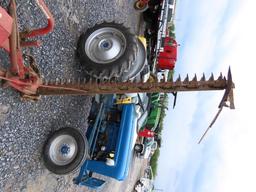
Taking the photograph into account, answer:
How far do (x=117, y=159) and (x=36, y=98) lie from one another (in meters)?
1.59

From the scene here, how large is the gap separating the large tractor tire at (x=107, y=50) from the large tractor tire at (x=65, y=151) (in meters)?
0.91

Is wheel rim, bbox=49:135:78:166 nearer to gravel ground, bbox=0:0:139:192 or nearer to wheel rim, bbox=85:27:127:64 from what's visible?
gravel ground, bbox=0:0:139:192

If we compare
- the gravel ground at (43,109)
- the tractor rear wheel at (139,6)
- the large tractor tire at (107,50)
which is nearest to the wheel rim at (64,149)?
the gravel ground at (43,109)

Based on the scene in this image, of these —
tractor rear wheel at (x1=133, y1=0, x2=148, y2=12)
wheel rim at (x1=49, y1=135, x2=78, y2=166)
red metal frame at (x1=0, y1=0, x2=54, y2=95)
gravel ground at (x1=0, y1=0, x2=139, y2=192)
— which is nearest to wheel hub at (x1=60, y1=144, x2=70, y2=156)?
wheel rim at (x1=49, y1=135, x2=78, y2=166)

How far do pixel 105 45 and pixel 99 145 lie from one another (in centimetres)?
146

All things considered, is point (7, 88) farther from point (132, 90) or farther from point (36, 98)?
point (132, 90)

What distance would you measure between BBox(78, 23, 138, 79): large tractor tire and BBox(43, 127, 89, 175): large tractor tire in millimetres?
911

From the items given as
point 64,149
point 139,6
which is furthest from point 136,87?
point 139,6

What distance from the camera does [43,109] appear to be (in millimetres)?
4082

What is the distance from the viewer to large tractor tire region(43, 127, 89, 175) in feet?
13.8

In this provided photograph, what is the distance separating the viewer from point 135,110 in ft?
Answer: 16.8

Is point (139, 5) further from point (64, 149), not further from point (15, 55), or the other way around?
point (15, 55)

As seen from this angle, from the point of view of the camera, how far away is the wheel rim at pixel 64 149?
A: 4352mm

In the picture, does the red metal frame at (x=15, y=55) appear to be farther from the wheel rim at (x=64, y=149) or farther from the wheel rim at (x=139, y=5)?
the wheel rim at (x=139, y=5)
